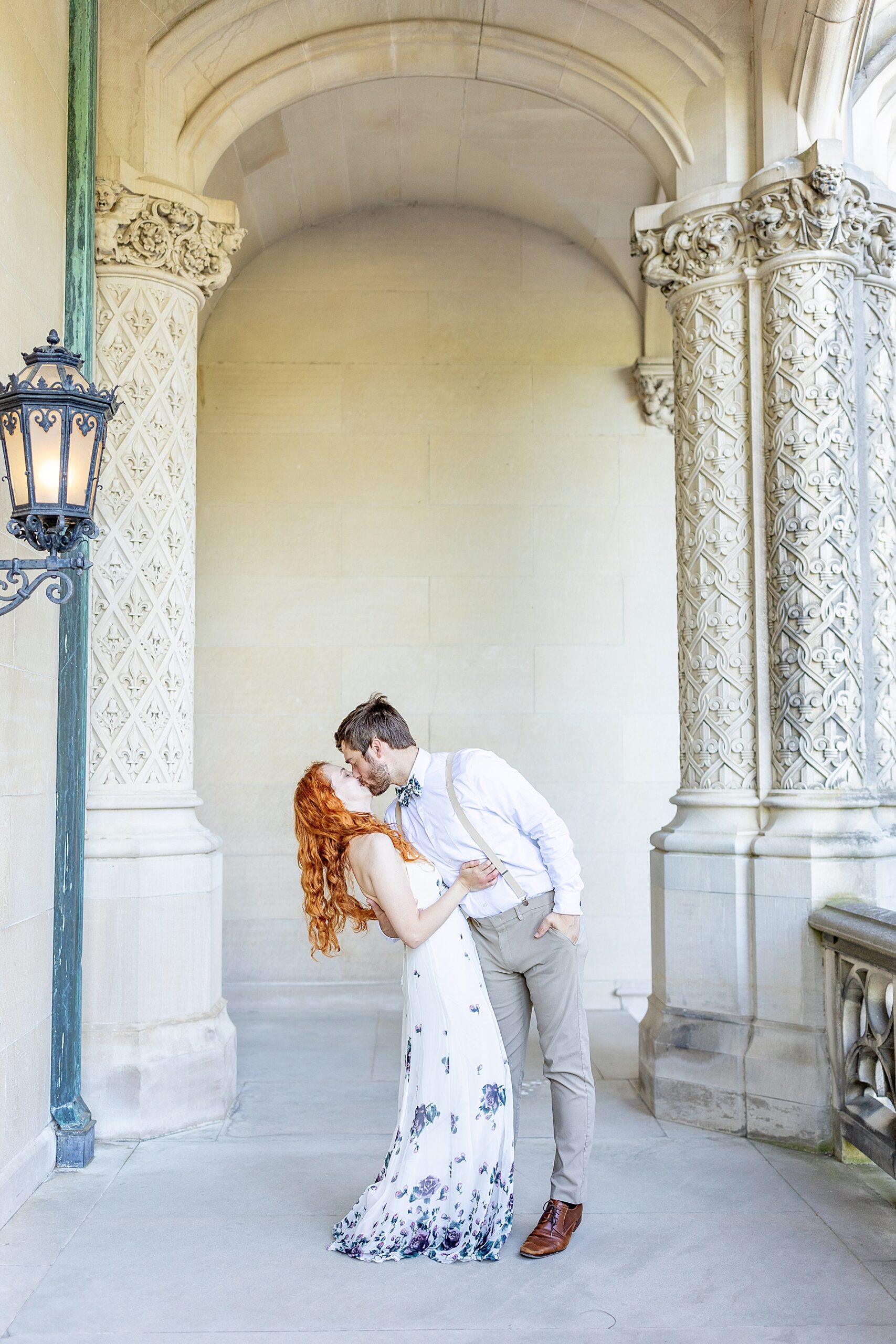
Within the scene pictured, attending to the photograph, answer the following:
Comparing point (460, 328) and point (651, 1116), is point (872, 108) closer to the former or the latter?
point (460, 328)

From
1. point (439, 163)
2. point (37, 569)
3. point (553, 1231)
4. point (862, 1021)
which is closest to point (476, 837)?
point (553, 1231)

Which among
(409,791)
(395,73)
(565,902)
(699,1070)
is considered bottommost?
(699,1070)

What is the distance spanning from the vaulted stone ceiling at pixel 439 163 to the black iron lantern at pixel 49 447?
3.63 m

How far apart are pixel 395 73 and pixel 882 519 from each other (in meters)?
2.90

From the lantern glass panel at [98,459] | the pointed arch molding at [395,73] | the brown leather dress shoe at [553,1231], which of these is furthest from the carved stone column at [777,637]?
the lantern glass panel at [98,459]

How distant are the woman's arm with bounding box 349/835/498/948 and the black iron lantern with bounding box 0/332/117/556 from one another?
3.69 ft

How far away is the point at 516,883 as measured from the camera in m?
3.28

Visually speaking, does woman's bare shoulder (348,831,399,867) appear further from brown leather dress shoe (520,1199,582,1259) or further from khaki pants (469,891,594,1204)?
brown leather dress shoe (520,1199,582,1259)

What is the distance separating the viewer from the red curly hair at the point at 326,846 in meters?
3.12

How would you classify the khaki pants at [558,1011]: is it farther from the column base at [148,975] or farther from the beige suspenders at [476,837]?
the column base at [148,975]

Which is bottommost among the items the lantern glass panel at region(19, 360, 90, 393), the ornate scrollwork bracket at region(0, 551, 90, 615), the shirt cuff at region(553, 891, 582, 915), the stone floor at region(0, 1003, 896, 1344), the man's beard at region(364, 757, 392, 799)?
the stone floor at region(0, 1003, 896, 1344)

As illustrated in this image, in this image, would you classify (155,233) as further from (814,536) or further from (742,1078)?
(742,1078)

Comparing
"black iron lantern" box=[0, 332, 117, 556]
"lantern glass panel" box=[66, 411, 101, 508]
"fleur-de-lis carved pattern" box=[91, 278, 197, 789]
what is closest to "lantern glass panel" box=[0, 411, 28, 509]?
"black iron lantern" box=[0, 332, 117, 556]

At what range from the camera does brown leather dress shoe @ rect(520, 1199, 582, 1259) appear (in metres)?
3.24
